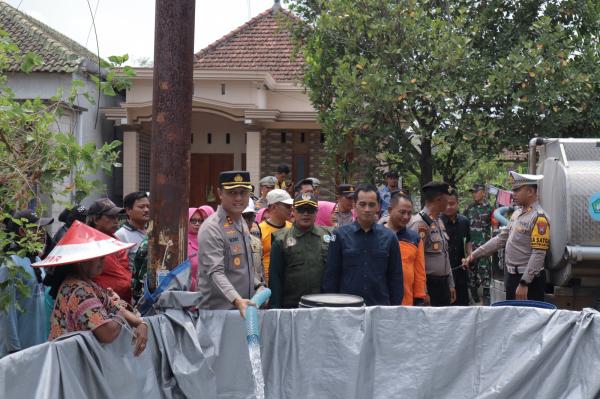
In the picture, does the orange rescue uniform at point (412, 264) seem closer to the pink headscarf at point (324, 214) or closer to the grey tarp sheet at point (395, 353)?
the grey tarp sheet at point (395, 353)

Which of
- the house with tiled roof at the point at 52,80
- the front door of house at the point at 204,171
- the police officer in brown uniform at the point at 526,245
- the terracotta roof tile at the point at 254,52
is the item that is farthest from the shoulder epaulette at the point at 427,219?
the terracotta roof tile at the point at 254,52

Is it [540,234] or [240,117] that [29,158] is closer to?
[540,234]

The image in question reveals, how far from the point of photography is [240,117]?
21.2 meters

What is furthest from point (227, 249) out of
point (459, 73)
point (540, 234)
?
point (459, 73)

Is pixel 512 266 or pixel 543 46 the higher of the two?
pixel 543 46

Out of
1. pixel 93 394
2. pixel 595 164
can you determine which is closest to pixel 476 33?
pixel 595 164

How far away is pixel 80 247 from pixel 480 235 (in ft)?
28.6

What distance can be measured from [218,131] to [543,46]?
12.4m

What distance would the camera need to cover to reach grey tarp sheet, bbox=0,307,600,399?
499 cm

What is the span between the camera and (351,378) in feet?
17.1

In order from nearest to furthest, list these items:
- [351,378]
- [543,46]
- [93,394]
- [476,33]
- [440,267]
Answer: [93,394] → [351,378] → [440,267] → [543,46] → [476,33]

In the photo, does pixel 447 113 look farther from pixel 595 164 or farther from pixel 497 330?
pixel 497 330

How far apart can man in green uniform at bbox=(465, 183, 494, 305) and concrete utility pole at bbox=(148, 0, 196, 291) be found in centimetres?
703

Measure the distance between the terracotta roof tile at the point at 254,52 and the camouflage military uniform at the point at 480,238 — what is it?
477 inches
